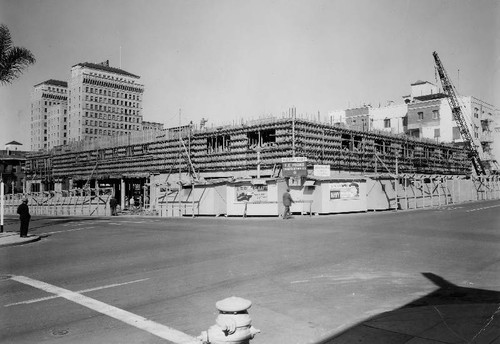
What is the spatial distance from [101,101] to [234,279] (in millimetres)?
149095

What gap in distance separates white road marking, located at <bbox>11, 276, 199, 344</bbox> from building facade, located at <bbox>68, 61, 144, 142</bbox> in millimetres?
134857

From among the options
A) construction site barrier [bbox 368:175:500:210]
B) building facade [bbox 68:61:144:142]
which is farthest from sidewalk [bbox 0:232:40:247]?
building facade [bbox 68:61:144:142]

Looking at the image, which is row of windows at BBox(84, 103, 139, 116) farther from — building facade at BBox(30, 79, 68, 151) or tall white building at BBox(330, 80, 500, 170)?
tall white building at BBox(330, 80, 500, 170)

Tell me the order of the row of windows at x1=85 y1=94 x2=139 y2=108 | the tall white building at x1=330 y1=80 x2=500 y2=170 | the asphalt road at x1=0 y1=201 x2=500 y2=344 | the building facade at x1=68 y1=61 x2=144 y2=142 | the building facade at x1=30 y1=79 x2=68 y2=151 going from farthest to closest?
the building facade at x1=30 y1=79 x2=68 y2=151, the row of windows at x1=85 y1=94 x2=139 y2=108, the building facade at x1=68 y1=61 x2=144 y2=142, the tall white building at x1=330 y1=80 x2=500 y2=170, the asphalt road at x1=0 y1=201 x2=500 y2=344

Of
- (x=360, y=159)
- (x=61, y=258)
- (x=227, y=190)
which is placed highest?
(x=360, y=159)

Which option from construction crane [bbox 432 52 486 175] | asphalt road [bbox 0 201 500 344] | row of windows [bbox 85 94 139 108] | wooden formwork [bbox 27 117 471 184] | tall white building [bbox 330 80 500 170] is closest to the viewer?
asphalt road [bbox 0 201 500 344]

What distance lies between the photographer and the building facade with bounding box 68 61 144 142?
142 meters

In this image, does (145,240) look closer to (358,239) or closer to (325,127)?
(358,239)

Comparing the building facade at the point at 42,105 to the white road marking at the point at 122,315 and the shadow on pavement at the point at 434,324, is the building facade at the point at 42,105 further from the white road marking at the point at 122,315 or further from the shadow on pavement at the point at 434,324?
the shadow on pavement at the point at 434,324

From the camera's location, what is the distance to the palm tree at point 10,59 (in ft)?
65.7

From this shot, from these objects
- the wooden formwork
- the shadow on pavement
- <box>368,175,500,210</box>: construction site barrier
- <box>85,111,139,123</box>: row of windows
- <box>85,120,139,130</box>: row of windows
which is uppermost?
<box>85,111,139,123</box>: row of windows

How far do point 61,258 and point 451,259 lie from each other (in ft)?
34.6

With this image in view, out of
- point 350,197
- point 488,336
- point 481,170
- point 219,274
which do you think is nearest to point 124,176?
point 350,197

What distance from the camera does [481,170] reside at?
198 ft
